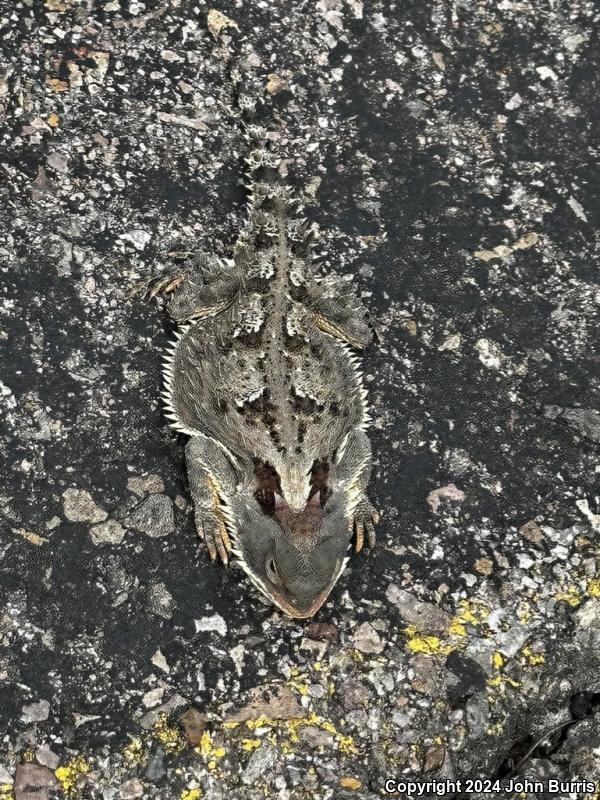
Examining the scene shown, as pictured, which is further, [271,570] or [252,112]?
[252,112]

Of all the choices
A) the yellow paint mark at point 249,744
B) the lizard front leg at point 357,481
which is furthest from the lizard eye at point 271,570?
the yellow paint mark at point 249,744

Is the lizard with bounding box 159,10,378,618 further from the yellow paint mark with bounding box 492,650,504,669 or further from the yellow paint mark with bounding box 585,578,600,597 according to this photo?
the yellow paint mark with bounding box 585,578,600,597

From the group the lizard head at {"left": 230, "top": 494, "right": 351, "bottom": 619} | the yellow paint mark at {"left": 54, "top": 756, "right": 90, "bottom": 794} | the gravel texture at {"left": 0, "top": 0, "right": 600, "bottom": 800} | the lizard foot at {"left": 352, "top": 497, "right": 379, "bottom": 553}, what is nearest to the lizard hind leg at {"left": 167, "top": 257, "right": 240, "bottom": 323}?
the gravel texture at {"left": 0, "top": 0, "right": 600, "bottom": 800}

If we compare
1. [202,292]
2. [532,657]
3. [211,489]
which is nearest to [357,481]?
[211,489]

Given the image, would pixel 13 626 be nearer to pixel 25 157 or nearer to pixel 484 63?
pixel 25 157

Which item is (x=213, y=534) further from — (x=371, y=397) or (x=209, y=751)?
(x=371, y=397)
